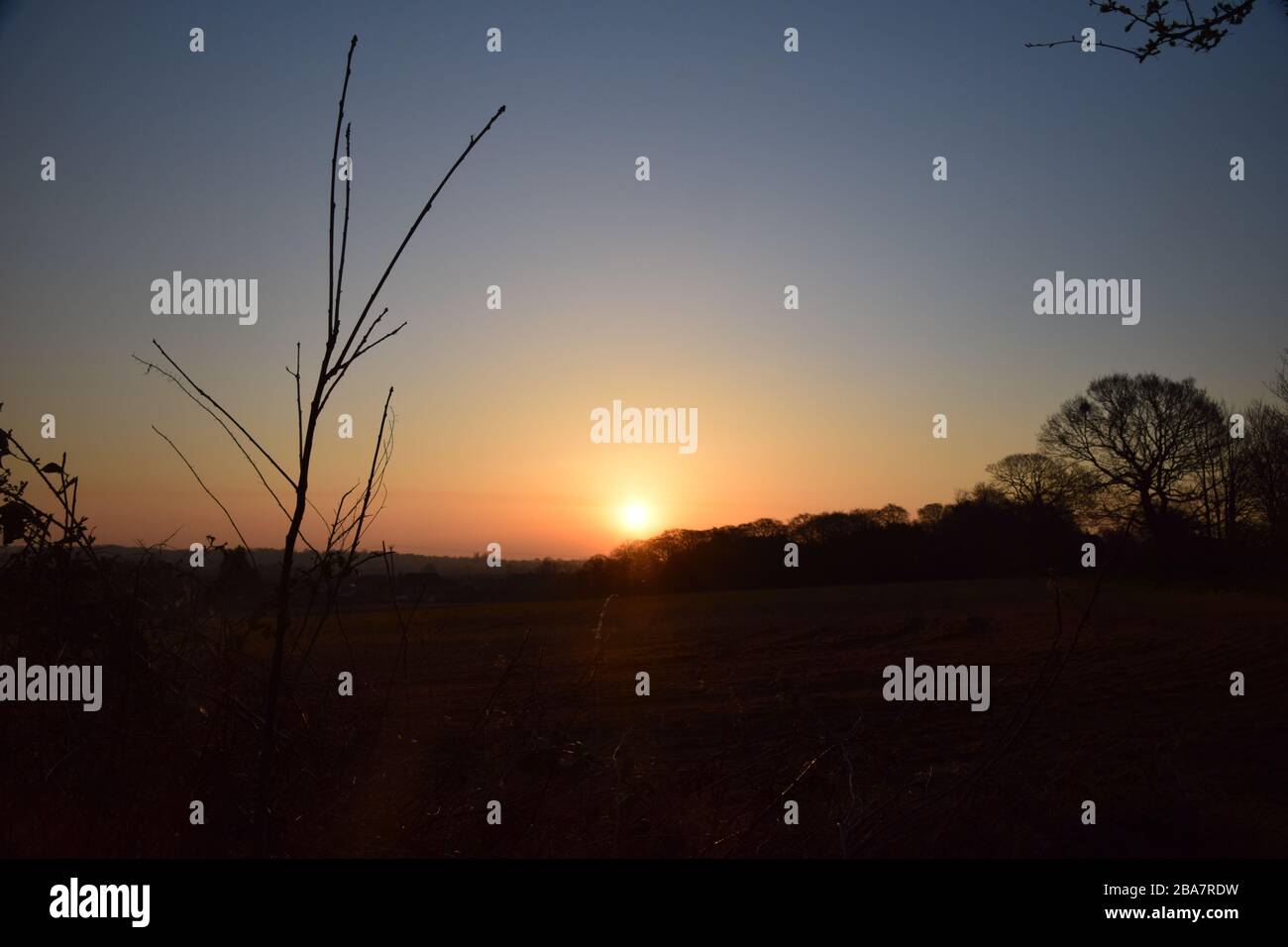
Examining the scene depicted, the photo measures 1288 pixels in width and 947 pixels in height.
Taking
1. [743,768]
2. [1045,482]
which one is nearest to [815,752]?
[743,768]

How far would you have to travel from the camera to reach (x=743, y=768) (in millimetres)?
4879

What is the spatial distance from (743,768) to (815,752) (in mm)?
1648

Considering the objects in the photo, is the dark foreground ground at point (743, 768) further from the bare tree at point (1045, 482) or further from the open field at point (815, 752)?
the bare tree at point (1045, 482)

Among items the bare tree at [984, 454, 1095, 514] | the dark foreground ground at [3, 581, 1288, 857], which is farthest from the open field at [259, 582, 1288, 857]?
the bare tree at [984, 454, 1095, 514]

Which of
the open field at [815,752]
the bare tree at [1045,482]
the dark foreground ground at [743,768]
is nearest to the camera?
the dark foreground ground at [743,768]

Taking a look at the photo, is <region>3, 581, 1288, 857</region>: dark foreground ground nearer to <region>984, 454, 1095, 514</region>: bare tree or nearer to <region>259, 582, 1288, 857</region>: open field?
<region>259, 582, 1288, 857</region>: open field

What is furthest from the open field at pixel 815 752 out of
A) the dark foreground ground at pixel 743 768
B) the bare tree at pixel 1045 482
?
the bare tree at pixel 1045 482

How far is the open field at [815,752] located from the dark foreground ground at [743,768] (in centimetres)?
3

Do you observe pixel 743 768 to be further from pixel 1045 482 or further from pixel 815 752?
pixel 1045 482

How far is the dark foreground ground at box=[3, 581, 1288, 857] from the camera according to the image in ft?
11.6

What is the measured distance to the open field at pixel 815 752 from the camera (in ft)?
12.6

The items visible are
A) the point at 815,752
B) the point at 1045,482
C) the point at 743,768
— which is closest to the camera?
the point at 743,768
